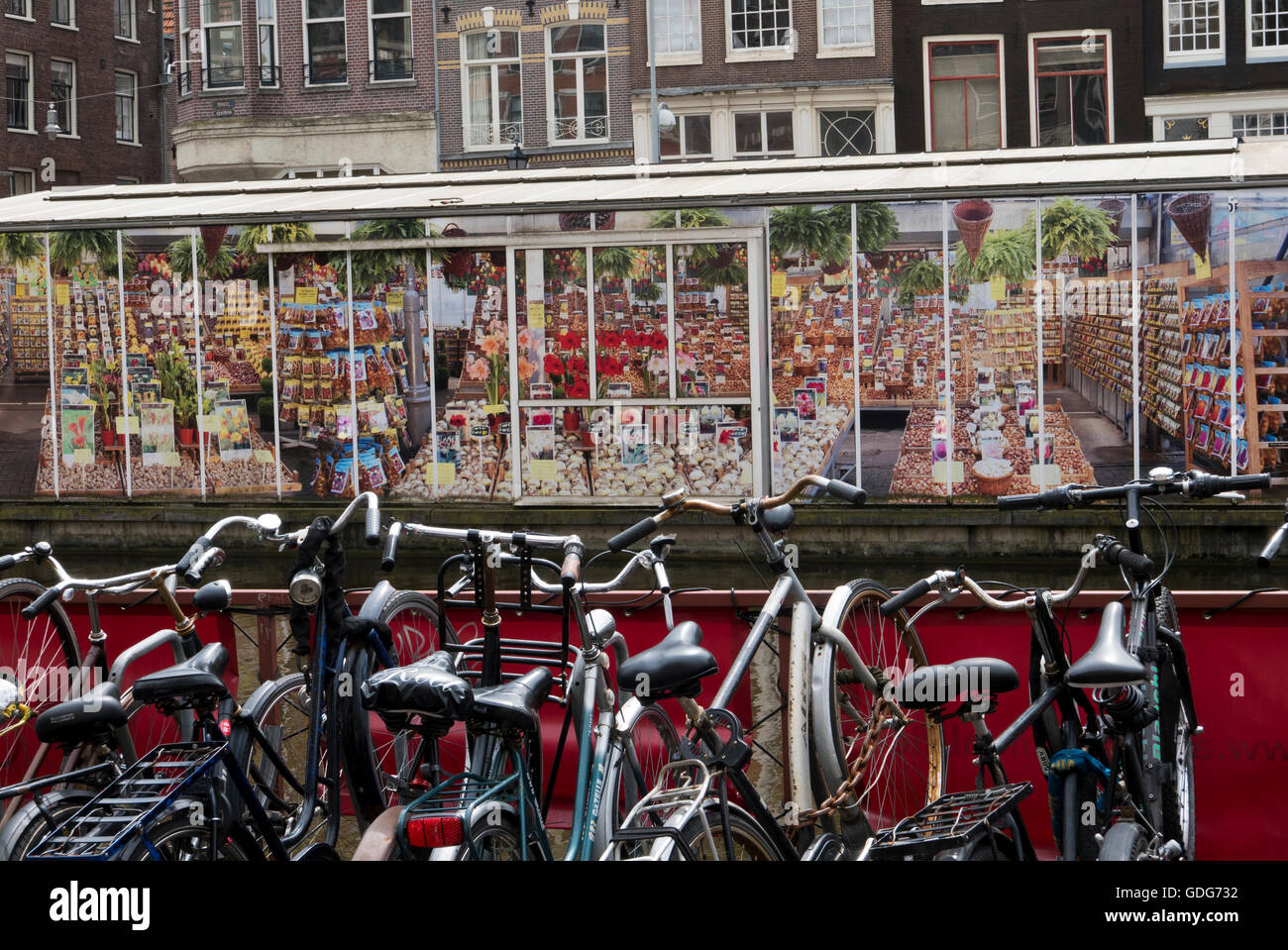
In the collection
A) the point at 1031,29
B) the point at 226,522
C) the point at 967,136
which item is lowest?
the point at 226,522

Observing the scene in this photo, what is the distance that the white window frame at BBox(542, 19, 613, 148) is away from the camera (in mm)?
26625

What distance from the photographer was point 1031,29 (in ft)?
84.2

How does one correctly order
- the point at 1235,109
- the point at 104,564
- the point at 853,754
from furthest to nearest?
the point at 1235,109 → the point at 104,564 → the point at 853,754

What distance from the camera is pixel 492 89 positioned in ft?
89.1

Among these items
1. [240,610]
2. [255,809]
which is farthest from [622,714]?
[240,610]

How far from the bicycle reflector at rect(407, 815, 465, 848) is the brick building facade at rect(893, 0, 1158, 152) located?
24.3 m

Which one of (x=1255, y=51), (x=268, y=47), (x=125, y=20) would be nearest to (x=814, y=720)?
(x=1255, y=51)

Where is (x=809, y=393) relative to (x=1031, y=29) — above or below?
below

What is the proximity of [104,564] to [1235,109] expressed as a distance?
64.7 ft

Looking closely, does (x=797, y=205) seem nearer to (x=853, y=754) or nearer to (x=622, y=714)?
(x=853, y=754)

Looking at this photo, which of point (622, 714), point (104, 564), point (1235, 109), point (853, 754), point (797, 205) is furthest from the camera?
point (1235, 109)

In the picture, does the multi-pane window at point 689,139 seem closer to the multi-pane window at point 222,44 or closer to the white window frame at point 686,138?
the white window frame at point 686,138

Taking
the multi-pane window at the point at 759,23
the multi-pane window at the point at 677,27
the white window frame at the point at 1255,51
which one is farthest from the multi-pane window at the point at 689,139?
the white window frame at the point at 1255,51

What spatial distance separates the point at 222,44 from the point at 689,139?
30.0ft
